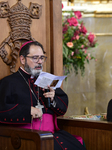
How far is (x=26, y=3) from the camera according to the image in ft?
10.8

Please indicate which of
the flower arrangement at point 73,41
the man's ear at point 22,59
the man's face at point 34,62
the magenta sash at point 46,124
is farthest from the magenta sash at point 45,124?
the flower arrangement at point 73,41

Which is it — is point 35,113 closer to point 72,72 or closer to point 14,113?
point 14,113

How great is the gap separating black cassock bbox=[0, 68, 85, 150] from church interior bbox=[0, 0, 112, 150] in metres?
0.18

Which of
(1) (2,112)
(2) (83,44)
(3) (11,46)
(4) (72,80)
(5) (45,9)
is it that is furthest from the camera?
(4) (72,80)

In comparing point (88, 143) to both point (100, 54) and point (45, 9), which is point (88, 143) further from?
point (100, 54)

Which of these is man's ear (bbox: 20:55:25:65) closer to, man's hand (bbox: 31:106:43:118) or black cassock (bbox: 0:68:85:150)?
black cassock (bbox: 0:68:85:150)

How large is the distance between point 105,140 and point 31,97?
3.05 ft

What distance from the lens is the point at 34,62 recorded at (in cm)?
296

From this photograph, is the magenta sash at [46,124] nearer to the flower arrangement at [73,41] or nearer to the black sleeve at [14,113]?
the black sleeve at [14,113]

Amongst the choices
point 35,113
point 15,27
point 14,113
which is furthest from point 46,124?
point 15,27

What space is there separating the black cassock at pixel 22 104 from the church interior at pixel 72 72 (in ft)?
0.58

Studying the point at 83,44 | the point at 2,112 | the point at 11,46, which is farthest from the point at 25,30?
the point at 83,44

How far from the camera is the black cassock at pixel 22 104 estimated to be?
2.59m

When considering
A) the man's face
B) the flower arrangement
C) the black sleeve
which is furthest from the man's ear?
the flower arrangement
